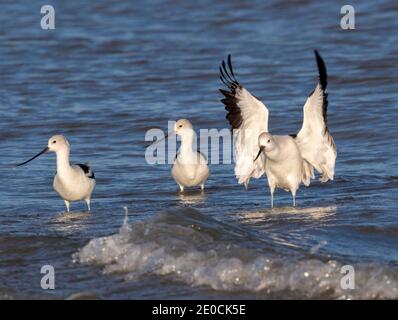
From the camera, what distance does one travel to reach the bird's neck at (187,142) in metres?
12.1

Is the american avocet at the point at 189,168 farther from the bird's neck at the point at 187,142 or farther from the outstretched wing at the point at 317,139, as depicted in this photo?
the outstretched wing at the point at 317,139

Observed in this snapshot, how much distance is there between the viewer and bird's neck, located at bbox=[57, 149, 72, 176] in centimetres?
A: 1090

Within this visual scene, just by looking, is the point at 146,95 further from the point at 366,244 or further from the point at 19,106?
the point at 366,244

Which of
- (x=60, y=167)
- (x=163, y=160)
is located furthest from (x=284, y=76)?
(x=60, y=167)

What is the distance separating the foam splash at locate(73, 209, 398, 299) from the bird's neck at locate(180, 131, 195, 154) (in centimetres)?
274

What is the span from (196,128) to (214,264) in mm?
7103

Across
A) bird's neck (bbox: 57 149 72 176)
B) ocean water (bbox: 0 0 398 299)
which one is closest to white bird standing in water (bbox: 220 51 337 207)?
ocean water (bbox: 0 0 398 299)

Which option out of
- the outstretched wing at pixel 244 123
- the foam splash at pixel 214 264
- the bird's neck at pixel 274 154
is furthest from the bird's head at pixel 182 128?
the foam splash at pixel 214 264

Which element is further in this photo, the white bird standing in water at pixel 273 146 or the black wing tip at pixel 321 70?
the white bird standing in water at pixel 273 146

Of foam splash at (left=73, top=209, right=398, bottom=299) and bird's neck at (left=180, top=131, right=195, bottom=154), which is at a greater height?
bird's neck at (left=180, top=131, right=195, bottom=154)

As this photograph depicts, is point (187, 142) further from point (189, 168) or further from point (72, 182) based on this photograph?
point (72, 182)

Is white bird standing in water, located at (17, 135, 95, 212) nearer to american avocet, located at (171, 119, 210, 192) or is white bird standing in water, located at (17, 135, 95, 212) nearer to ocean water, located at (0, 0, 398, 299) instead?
ocean water, located at (0, 0, 398, 299)

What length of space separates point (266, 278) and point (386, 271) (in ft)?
2.77
